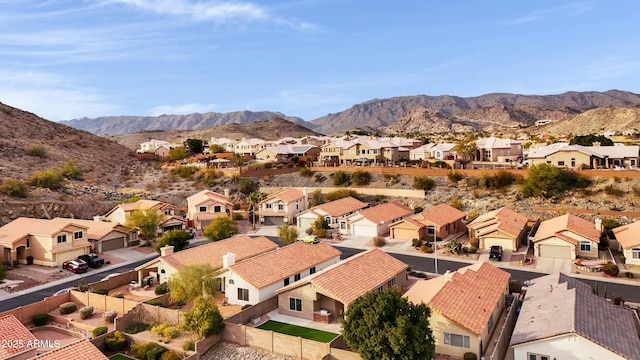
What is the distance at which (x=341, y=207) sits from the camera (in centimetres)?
6406

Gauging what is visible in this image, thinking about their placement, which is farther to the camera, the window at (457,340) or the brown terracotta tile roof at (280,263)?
the brown terracotta tile roof at (280,263)

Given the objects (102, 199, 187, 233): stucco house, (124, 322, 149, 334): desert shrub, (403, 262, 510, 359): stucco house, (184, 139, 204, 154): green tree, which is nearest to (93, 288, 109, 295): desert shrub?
(124, 322, 149, 334): desert shrub

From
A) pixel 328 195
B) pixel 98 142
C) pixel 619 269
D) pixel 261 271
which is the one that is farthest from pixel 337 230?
pixel 98 142

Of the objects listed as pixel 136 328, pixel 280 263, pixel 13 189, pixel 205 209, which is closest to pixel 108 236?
pixel 205 209

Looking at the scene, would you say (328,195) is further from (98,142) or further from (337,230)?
(98,142)

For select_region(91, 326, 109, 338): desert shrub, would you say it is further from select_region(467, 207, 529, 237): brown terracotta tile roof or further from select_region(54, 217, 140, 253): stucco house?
select_region(467, 207, 529, 237): brown terracotta tile roof

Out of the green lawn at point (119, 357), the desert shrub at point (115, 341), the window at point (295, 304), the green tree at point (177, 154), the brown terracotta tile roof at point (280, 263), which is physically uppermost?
the green tree at point (177, 154)

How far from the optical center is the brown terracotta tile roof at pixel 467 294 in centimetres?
2581

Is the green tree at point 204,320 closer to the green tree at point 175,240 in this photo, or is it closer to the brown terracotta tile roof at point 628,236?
the green tree at point 175,240

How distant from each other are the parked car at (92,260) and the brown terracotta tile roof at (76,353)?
85.2 ft

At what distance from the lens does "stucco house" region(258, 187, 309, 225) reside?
65688 mm

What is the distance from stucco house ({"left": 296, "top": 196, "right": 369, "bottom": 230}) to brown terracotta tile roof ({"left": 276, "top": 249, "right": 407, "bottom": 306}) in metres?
22.5

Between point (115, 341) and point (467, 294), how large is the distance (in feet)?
71.2

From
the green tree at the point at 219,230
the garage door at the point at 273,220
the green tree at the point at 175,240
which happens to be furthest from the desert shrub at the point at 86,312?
the garage door at the point at 273,220
